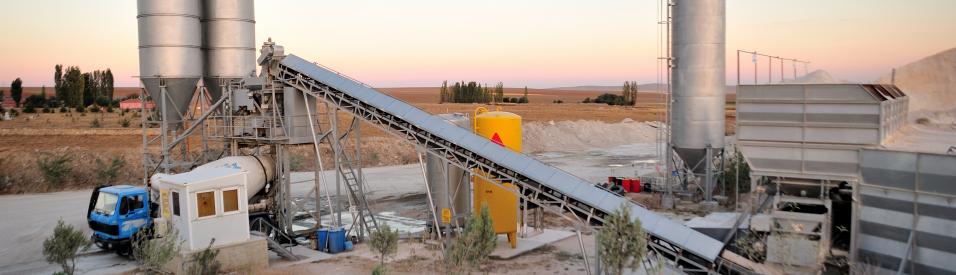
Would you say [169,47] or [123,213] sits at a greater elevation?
[169,47]

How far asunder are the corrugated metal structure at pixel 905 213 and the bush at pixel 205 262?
15.2 meters

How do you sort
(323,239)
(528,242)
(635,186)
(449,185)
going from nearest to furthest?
(323,239) < (449,185) < (528,242) < (635,186)

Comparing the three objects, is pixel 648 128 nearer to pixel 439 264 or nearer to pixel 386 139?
pixel 386 139

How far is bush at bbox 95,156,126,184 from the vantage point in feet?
124

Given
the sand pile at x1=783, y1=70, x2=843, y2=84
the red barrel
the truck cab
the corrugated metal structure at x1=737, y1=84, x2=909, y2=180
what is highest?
the sand pile at x1=783, y1=70, x2=843, y2=84

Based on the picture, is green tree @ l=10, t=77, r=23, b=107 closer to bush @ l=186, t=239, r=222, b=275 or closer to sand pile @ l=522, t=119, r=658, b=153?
sand pile @ l=522, t=119, r=658, b=153

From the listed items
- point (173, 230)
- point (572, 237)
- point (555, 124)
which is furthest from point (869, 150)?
point (555, 124)

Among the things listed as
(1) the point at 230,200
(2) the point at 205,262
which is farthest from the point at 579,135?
(2) the point at 205,262

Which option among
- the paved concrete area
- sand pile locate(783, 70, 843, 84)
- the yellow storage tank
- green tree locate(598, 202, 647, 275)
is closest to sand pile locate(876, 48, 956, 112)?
sand pile locate(783, 70, 843, 84)

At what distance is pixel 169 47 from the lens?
25.6 metres

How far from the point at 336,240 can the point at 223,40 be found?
10.1 meters

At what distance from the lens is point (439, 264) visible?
1984cm

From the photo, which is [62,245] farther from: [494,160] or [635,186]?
[635,186]

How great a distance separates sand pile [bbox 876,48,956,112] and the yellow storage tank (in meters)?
11.3
